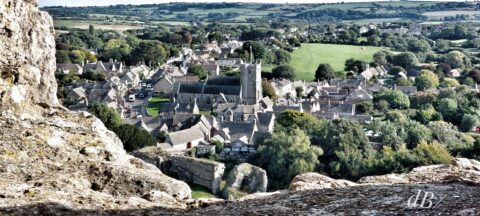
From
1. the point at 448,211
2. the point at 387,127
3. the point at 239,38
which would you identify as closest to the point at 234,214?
the point at 448,211

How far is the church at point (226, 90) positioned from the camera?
79.3 metres

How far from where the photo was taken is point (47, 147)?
11984mm

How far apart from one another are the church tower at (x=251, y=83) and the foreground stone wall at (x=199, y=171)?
40261 mm

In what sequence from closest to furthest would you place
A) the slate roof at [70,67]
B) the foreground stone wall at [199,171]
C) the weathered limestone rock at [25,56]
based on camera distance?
the weathered limestone rock at [25,56], the foreground stone wall at [199,171], the slate roof at [70,67]

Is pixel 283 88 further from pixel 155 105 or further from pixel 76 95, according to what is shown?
pixel 76 95

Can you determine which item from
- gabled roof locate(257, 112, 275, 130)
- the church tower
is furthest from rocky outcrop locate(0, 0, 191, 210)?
the church tower

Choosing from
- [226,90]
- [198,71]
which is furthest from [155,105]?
[198,71]

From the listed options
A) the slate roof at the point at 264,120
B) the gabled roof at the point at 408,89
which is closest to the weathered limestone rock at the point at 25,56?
the slate roof at the point at 264,120

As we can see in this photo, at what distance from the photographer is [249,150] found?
1987 inches

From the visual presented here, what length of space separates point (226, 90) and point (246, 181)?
45308mm

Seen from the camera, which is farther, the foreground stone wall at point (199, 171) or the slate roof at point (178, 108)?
the slate roof at point (178, 108)

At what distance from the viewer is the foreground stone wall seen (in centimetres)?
3778

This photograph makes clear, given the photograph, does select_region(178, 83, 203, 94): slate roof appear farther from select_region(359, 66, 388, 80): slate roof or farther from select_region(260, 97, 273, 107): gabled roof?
select_region(359, 66, 388, 80): slate roof

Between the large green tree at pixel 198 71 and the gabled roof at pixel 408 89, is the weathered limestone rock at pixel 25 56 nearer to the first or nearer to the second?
the gabled roof at pixel 408 89
